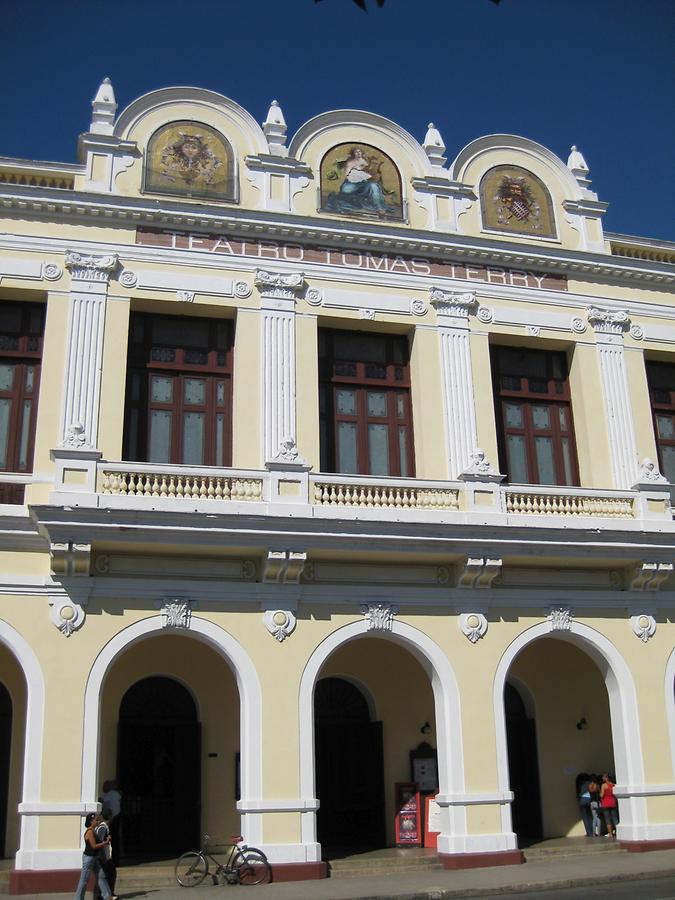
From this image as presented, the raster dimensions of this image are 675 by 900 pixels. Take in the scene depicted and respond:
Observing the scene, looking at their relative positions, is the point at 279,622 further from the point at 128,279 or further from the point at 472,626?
the point at 128,279

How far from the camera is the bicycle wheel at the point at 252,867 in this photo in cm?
1644

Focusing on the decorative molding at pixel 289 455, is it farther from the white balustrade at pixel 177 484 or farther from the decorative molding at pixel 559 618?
the decorative molding at pixel 559 618

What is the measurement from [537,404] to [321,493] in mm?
6341

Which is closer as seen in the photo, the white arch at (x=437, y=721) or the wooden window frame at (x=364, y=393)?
the white arch at (x=437, y=721)

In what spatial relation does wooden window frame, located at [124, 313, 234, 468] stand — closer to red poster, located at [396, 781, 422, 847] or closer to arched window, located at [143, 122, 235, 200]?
arched window, located at [143, 122, 235, 200]

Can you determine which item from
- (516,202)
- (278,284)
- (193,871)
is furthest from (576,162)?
(193,871)

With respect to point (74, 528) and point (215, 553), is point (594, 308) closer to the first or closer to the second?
point (215, 553)

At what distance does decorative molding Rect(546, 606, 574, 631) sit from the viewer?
19844 millimetres

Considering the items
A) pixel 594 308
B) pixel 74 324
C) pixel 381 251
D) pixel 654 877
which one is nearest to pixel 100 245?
pixel 74 324

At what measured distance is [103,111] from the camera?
69.8 ft

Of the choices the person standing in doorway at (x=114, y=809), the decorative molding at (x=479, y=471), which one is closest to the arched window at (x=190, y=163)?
the decorative molding at (x=479, y=471)

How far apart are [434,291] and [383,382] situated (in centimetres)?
228

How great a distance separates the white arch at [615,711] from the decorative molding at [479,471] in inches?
121

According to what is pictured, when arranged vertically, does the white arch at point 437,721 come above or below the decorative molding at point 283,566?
below
